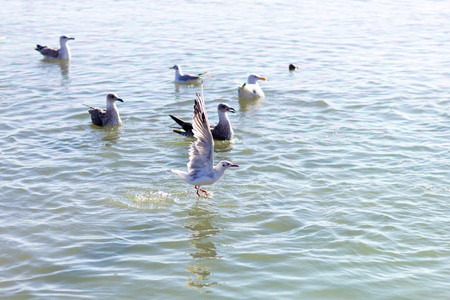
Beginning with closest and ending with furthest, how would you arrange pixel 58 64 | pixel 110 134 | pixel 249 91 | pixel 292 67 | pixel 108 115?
pixel 110 134, pixel 108 115, pixel 249 91, pixel 292 67, pixel 58 64

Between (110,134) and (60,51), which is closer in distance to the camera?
(110,134)

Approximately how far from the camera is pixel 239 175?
11.1 m

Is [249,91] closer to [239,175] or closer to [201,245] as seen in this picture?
[239,175]

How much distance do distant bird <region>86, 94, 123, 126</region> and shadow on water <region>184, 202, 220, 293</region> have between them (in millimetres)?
4708

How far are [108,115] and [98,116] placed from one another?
25 cm

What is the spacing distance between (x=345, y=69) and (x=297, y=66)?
151cm

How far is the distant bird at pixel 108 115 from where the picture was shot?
45.4 ft

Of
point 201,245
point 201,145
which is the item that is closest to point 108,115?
point 201,145

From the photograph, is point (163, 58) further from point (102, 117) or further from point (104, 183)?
point (104, 183)

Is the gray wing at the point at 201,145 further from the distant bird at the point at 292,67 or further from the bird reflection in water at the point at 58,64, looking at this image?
the bird reflection in water at the point at 58,64

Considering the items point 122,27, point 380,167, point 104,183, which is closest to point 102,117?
point 104,183

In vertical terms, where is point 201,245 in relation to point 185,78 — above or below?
below

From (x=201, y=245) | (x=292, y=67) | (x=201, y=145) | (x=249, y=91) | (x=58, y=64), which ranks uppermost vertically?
(x=58, y=64)

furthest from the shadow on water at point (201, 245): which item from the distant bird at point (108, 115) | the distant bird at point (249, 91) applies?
the distant bird at point (249, 91)
